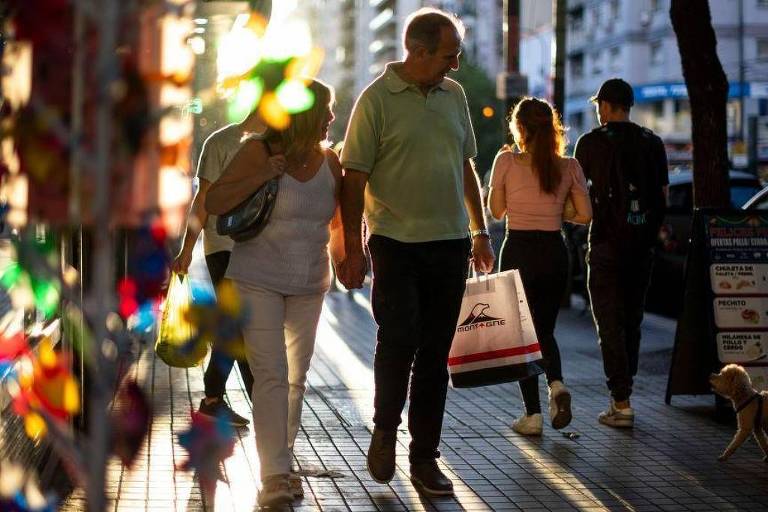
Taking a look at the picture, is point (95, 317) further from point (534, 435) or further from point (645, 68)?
point (645, 68)

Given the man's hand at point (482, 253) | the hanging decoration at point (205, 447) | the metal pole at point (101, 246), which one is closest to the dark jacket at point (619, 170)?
the man's hand at point (482, 253)

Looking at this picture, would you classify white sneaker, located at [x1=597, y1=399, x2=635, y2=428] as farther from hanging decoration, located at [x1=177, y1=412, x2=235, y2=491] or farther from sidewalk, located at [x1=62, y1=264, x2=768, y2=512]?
hanging decoration, located at [x1=177, y1=412, x2=235, y2=491]

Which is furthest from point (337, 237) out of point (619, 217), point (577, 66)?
point (577, 66)

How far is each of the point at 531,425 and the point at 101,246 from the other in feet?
18.3

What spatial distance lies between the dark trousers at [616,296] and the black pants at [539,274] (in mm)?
562

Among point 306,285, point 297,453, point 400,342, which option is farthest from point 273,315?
point 297,453

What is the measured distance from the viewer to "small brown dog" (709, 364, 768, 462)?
725 centimetres

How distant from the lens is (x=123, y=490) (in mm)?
6152

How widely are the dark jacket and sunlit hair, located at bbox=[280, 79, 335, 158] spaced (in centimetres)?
298

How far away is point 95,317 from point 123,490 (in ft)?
12.3

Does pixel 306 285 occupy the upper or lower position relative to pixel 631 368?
upper

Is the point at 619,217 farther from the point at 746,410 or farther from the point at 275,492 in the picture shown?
the point at 275,492

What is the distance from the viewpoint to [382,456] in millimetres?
6254

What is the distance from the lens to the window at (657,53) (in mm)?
72375
